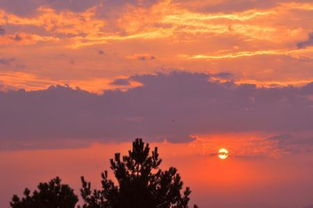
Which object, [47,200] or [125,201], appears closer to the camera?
[47,200]

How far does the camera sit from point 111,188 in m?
37.0

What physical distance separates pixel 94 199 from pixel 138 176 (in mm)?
3297

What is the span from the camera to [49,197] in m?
28.8

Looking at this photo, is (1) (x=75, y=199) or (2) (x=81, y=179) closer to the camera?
(1) (x=75, y=199)

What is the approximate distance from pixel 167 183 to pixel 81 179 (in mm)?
5790

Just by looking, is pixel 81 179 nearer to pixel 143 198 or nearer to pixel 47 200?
pixel 143 198

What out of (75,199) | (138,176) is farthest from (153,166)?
(75,199)

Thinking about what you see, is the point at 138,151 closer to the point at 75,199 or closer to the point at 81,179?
the point at 81,179

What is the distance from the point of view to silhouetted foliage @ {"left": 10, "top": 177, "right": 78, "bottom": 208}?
1125 inches

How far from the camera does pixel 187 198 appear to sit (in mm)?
36156

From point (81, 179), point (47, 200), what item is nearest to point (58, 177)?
point (47, 200)

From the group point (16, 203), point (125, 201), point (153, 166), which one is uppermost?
point (153, 166)

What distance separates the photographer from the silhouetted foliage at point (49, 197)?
28.6 meters

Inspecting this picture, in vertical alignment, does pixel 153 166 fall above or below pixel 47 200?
above
